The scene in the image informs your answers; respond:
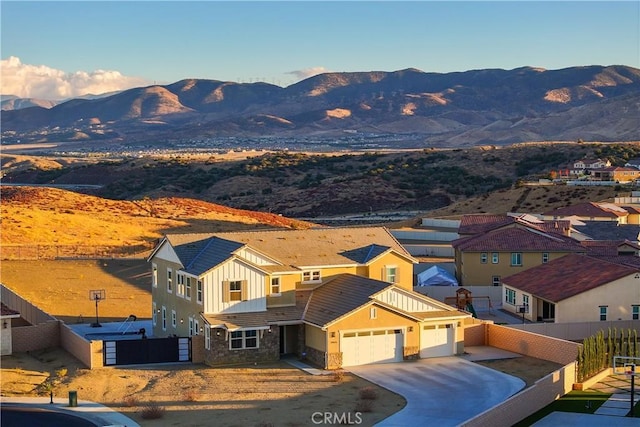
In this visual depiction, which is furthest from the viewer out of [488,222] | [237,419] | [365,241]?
[488,222]

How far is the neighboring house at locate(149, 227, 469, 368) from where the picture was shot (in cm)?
3559

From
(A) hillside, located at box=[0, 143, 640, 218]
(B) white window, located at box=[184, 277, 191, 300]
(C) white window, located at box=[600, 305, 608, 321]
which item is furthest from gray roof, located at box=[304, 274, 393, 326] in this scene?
(A) hillside, located at box=[0, 143, 640, 218]

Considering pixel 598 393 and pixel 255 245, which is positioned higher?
pixel 255 245

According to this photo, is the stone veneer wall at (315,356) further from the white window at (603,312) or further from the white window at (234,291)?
the white window at (603,312)

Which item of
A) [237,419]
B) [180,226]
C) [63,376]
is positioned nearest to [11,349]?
[63,376]

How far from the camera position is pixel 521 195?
98.6 metres

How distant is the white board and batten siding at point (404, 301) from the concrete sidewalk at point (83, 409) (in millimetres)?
11088

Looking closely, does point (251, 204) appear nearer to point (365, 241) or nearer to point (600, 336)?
point (365, 241)

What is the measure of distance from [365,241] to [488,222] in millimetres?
23270

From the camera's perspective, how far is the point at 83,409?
29391mm

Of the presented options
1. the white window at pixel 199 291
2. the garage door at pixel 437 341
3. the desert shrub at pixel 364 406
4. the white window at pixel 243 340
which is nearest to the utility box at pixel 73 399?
the white window at pixel 243 340

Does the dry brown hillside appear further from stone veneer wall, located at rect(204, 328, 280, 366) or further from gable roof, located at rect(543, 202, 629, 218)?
stone veneer wall, located at rect(204, 328, 280, 366)

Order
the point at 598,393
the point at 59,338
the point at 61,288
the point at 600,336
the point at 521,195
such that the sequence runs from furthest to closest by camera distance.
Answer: the point at 521,195, the point at 61,288, the point at 59,338, the point at 600,336, the point at 598,393
